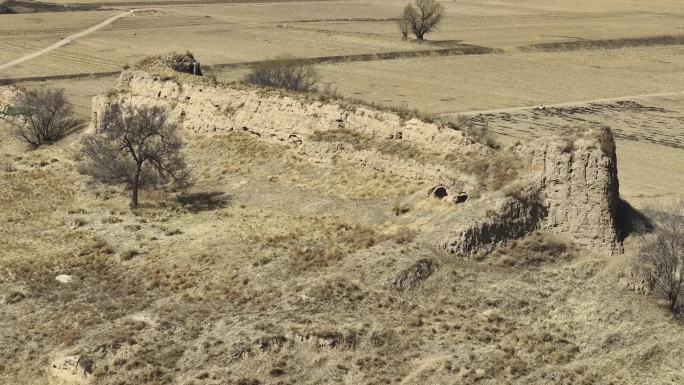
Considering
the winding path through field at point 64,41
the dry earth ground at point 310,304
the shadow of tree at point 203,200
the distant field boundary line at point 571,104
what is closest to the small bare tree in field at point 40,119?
the dry earth ground at point 310,304

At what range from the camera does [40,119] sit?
147ft

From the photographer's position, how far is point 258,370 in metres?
20.9

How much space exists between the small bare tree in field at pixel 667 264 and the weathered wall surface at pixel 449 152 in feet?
4.64

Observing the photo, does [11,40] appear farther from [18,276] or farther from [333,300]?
[333,300]

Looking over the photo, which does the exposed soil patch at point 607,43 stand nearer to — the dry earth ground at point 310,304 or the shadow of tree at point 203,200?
the shadow of tree at point 203,200

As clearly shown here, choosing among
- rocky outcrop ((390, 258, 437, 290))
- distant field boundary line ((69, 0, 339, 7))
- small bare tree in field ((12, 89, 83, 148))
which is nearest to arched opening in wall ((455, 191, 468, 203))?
rocky outcrop ((390, 258, 437, 290))

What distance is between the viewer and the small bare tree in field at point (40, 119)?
44875mm

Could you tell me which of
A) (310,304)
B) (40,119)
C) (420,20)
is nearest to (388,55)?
(420,20)

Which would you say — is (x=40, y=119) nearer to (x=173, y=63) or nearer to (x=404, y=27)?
(x=173, y=63)

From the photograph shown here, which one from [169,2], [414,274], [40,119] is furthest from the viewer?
[169,2]

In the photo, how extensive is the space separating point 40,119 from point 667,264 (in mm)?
33428

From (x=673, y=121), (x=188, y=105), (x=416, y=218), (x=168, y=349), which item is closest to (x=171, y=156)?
(x=188, y=105)

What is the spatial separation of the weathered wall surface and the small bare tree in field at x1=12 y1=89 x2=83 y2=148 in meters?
5.32

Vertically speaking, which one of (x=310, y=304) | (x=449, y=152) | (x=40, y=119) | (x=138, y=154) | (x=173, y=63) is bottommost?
(x=310, y=304)
